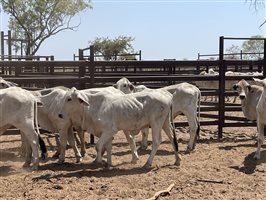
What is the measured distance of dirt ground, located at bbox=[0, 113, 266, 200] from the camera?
5.59 metres

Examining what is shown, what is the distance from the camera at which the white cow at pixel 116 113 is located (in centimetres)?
695

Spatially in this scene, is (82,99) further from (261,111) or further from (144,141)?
(261,111)

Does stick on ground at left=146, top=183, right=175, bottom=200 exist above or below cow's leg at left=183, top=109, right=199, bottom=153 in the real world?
below

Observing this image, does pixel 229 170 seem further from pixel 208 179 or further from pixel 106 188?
pixel 106 188

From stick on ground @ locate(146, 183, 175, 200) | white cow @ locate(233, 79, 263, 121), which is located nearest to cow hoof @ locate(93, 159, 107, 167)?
stick on ground @ locate(146, 183, 175, 200)

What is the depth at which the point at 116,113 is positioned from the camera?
696 cm

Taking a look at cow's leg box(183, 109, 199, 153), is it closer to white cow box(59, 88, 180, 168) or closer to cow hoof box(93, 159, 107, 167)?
white cow box(59, 88, 180, 168)

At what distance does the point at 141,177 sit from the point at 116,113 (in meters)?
1.18

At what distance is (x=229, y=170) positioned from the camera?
22.7 feet

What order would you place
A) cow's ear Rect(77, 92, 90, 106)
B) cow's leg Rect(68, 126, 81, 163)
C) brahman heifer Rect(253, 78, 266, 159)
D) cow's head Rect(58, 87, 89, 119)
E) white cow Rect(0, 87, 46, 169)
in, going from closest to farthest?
white cow Rect(0, 87, 46, 169)
cow's ear Rect(77, 92, 90, 106)
cow's head Rect(58, 87, 89, 119)
cow's leg Rect(68, 126, 81, 163)
brahman heifer Rect(253, 78, 266, 159)

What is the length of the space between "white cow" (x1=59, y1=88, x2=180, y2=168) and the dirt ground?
0.44m

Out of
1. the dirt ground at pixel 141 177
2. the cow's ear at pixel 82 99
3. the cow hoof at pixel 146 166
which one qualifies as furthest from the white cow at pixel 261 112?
the cow's ear at pixel 82 99

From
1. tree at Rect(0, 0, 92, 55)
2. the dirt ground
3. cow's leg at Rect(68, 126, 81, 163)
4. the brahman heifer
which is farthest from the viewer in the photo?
tree at Rect(0, 0, 92, 55)

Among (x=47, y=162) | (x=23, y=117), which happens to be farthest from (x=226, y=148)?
(x=23, y=117)
